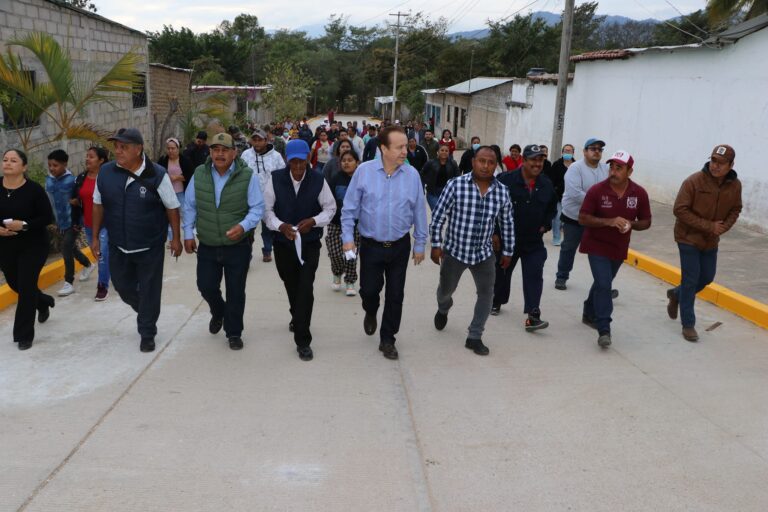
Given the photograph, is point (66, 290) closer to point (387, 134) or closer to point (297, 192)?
point (297, 192)

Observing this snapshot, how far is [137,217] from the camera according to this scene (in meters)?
5.04

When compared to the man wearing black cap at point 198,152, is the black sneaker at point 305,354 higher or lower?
lower

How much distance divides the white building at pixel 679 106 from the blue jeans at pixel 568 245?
499cm

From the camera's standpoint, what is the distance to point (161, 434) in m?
3.91

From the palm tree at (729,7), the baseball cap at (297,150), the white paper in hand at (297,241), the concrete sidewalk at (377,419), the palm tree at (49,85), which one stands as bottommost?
the concrete sidewalk at (377,419)

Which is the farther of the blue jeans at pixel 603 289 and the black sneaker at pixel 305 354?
the blue jeans at pixel 603 289

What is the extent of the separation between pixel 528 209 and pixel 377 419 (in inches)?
102

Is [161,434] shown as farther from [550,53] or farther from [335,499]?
[550,53]

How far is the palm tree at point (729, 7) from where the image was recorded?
16016mm

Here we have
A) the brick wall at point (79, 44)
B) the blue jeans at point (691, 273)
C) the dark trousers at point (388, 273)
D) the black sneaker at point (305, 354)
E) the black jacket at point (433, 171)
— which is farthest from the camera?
the brick wall at point (79, 44)

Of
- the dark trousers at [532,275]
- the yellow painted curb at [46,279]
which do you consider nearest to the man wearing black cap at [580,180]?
the dark trousers at [532,275]

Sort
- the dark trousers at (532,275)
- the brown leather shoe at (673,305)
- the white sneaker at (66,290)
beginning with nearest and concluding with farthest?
the dark trousers at (532,275), the brown leather shoe at (673,305), the white sneaker at (66,290)

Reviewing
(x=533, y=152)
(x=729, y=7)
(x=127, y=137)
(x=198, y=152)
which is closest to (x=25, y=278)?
(x=127, y=137)

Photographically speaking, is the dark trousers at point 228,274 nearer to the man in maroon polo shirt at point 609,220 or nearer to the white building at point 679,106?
the man in maroon polo shirt at point 609,220
